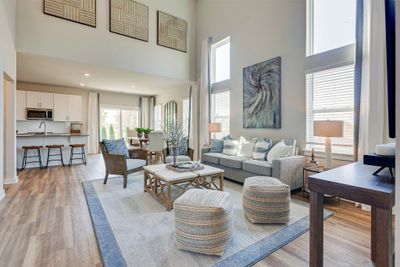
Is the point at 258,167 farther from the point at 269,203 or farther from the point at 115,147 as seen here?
the point at 115,147

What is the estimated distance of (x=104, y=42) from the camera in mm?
4891

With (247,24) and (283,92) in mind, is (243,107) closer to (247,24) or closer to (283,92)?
(283,92)

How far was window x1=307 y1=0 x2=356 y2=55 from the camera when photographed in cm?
317

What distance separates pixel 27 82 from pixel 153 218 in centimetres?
740

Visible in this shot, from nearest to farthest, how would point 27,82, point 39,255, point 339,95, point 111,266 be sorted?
1. point 111,266
2. point 39,255
3. point 339,95
4. point 27,82

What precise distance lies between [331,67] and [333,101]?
22.3 inches

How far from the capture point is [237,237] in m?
1.99

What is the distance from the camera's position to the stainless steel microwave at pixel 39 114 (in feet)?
21.3

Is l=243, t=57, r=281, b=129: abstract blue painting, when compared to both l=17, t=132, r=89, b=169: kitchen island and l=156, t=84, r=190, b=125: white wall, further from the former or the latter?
l=17, t=132, r=89, b=169: kitchen island

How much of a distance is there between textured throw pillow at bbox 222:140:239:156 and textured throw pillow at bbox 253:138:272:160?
1.89ft

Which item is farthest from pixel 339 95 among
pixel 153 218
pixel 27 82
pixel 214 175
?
pixel 27 82

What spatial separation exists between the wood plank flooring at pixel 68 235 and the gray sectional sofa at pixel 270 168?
0.39 metres

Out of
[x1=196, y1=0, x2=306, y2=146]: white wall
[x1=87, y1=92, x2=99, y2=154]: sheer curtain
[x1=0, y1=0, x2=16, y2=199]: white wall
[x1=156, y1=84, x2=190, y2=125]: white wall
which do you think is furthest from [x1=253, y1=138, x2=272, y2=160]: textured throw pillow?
[x1=87, y1=92, x2=99, y2=154]: sheer curtain

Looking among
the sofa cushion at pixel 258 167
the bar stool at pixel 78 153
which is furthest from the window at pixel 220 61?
the bar stool at pixel 78 153
